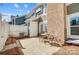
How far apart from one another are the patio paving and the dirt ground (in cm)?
5

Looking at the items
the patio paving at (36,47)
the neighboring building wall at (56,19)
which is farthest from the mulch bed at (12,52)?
the neighboring building wall at (56,19)

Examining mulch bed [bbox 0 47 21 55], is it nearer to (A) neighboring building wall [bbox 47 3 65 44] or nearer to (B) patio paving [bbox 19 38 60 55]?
(B) patio paving [bbox 19 38 60 55]

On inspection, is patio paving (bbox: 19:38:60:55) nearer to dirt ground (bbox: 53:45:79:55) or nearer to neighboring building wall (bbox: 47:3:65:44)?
dirt ground (bbox: 53:45:79:55)

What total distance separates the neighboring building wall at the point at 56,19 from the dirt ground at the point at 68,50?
0.10 metres

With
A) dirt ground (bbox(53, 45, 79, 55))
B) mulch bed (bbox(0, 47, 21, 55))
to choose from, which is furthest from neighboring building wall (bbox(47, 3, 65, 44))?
mulch bed (bbox(0, 47, 21, 55))

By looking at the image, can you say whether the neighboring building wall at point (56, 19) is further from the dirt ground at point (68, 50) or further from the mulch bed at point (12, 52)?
the mulch bed at point (12, 52)

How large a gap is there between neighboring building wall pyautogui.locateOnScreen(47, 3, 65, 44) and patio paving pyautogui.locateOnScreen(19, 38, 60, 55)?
0.60ft

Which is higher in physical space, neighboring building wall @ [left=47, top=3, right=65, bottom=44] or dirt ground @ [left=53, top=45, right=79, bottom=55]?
neighboring building wall @ [left=47, top=3, right=65, bottom=44]

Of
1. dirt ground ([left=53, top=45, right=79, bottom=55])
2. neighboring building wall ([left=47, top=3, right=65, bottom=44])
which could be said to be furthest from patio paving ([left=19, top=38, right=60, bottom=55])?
neighboring building wall ([left=47, top=3, right=65, bottom=44])

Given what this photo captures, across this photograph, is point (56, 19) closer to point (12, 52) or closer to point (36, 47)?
point (36, 47)

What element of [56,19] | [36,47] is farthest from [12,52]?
[56,19]

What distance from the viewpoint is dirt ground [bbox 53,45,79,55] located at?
1.91 meters

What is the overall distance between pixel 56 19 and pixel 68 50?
46cm
